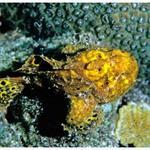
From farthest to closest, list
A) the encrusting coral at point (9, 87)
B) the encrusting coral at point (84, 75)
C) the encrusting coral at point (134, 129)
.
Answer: the encrusting coral at point (134, 129)
the encrusting coral at point (9, 87)
the encrusting coral at point (84, 75)

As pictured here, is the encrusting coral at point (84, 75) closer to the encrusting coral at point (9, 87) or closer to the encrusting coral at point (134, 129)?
the encrusting coral at point (9, 87)

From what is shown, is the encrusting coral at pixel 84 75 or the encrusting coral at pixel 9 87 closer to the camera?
the encrusting coral at pixel 84 75

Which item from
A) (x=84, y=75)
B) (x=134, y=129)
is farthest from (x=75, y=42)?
(x=134, y=129)

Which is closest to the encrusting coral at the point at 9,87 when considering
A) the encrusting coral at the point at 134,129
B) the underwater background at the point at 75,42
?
the underwater background at the point at 75,42

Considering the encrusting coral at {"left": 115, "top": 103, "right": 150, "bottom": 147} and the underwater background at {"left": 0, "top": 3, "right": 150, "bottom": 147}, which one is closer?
the underwater background at {"left": 0, "top": 3, "right": 150, "bottom": 147}

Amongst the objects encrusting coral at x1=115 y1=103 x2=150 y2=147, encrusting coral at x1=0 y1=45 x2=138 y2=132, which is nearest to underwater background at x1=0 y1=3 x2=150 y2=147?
encrusting coral at x1=115 y1=103 x2=150 y2=147

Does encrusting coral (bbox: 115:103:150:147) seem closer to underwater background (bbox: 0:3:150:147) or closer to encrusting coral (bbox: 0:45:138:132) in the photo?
underwater background (bbox: 0:3:150:147)

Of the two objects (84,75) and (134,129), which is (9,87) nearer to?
(84,75)

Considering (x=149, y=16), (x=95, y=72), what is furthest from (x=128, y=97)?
(x=95, y=72)
